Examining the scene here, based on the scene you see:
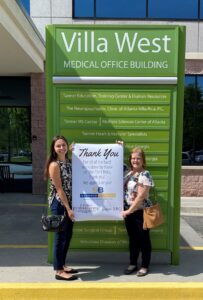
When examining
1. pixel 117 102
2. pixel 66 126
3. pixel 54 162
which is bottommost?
pixel 54 162

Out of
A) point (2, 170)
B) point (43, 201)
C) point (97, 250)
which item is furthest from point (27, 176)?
point (97, 250)

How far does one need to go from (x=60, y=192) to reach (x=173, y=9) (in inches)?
295

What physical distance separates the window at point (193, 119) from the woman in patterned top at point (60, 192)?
638 cm

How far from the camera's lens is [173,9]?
33.5 ft

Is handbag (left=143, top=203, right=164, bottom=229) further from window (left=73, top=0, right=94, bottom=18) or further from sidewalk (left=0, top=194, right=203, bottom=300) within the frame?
window (left=73, top=0, right=94, bottom=18)

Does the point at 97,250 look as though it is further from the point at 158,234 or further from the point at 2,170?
the point at 2,170

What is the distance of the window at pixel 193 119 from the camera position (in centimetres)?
1038

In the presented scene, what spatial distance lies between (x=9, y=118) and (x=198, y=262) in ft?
22.9

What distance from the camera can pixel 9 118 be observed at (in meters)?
10.6

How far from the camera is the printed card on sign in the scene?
181 inches

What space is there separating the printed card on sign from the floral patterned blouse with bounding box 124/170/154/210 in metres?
0.07

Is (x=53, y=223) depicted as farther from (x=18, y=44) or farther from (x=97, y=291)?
(x=18, y=44)

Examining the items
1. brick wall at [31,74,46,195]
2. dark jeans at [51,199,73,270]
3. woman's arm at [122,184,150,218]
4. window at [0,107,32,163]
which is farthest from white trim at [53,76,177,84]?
window at [0,107,32,163]

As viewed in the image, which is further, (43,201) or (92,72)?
(43,201)
